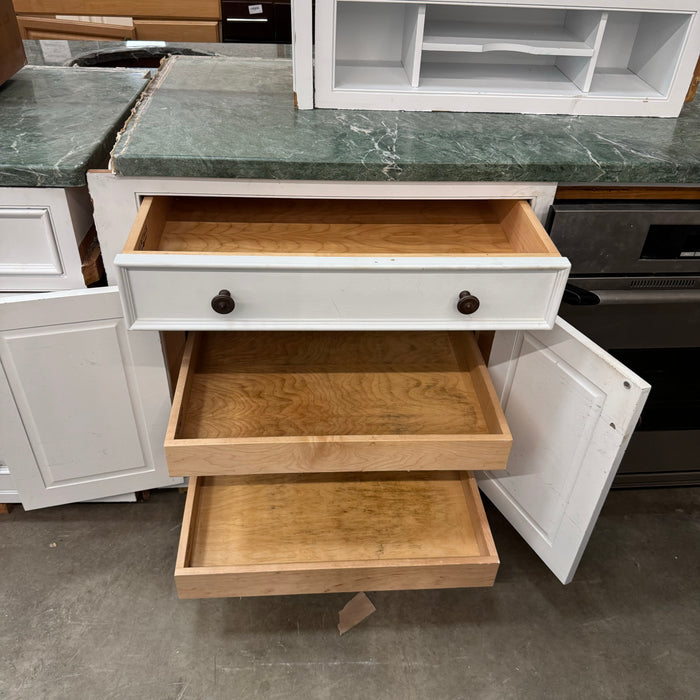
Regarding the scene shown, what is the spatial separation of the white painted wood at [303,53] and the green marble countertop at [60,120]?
0.35 metres

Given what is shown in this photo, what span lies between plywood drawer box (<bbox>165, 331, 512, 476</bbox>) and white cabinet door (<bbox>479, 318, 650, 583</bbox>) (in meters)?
0.08

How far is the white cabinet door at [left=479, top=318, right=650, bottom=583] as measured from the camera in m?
0.93

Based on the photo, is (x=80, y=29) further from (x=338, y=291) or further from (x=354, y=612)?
(x=354, y=612)

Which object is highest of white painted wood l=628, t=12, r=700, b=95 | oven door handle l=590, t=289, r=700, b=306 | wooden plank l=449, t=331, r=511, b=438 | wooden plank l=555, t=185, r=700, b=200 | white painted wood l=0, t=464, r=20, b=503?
white painted wood l=628, t=12, r=700, b=95

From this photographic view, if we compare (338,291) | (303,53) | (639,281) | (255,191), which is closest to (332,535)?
(338,291)

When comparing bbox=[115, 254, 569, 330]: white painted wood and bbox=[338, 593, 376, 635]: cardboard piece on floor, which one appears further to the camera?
bbox=[338, 593, 376, 635]: cardboard piece on floor

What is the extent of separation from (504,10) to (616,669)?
4.43 ft

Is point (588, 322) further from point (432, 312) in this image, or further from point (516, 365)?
point (432, 312)

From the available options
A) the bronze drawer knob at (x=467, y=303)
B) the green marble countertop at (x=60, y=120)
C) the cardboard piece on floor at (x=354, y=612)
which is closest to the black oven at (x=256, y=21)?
the green marble countertop at (x=60, y=120)

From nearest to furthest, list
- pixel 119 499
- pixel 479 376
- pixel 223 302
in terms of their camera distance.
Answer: pixel 223 302 → pixel 479 376 → pixel 119 499

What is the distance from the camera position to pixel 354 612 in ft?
4.21

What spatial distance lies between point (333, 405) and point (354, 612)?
460mm

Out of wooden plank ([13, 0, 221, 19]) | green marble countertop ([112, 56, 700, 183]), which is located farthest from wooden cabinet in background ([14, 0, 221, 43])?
green marble countertop ([112, 56, 700, 183])

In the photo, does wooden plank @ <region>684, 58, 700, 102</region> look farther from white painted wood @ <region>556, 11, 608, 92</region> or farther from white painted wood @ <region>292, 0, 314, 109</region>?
white painted wood @ <region>292, 0, 314, 109</region>
